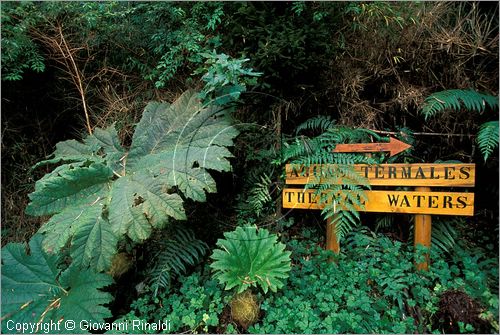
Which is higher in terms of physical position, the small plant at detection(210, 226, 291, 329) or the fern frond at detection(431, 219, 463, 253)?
the fern frond at detection(431, 219, 463, 253)

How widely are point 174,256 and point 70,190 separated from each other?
0.88 m

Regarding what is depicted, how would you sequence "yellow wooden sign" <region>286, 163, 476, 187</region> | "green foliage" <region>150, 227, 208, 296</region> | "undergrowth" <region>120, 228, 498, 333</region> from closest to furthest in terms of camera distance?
"undergrowth" <region>120, 228, 498, 333</region> → "yellow wooden sign" <region>286, 163, 476, 187</region> → "green foliage" <region>150, 227, 208, 296</region>

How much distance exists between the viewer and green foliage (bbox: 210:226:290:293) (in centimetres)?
243

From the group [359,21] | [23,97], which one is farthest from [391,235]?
[23,97]

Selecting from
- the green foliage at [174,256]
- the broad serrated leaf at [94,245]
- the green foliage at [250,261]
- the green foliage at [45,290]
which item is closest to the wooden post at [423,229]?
the green foliage at [250,261]

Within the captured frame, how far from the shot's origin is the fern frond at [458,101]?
258cm

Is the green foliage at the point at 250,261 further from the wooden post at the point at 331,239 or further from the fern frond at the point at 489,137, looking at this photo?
the fern frond at the point at 489,137

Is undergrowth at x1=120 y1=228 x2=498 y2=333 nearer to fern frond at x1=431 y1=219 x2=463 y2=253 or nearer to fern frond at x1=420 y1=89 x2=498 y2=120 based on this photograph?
fern frond at x1=431 y1=219 x2=463 y2=253

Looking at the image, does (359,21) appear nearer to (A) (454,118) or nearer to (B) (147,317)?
(A) (454,118)

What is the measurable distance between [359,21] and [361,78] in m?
0.47

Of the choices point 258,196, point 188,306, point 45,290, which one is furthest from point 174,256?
point 45,290

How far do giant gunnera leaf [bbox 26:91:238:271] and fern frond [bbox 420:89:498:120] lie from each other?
4.52 feet

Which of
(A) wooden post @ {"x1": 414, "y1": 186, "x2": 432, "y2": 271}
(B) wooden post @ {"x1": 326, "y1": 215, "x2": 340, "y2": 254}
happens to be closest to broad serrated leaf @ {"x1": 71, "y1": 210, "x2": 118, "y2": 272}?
(B) wooden post @ {"x1": 326, "y1": 215, "x2": 340, "y2": 254}

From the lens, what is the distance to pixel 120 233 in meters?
2.43
